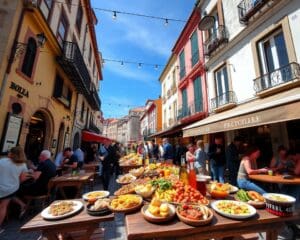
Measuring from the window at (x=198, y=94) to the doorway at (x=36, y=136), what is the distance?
1012cm

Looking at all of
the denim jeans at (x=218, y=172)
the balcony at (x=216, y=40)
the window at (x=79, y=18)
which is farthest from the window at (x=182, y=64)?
the denim jeans at (x=218, y=172)

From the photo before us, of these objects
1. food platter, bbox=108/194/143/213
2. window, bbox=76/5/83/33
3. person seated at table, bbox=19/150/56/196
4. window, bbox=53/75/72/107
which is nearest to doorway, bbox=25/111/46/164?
window, bbox=53/75/72/107

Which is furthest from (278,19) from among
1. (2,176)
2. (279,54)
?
(2,176)

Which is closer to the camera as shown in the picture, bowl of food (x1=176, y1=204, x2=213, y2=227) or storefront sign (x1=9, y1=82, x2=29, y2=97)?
bowl of food (x1=176, y1=204, x2=213, y2=227)

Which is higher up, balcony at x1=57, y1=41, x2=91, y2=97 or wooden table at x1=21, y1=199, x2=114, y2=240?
balcony at x1=57, y1=41, x2=91, y2=97

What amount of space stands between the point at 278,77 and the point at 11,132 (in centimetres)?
1017

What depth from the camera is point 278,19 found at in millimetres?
6715

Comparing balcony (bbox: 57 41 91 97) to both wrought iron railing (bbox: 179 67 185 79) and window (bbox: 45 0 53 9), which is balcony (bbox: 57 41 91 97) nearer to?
window (bbox: 45 0 53 9)

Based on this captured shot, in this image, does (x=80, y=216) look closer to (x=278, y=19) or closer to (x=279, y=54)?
(x=279, y=54)

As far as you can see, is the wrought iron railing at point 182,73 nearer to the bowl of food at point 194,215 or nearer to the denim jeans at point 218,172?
the denim jeans at point 218,172

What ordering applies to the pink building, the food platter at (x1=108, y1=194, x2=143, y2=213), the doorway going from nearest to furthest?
the food platter at (x1=108, y1=194, x2=143, y2=213) < the doorway < the pink building

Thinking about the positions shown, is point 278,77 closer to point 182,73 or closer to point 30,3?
point 30,3

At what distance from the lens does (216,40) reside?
407 inches

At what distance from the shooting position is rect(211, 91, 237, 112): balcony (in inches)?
356
